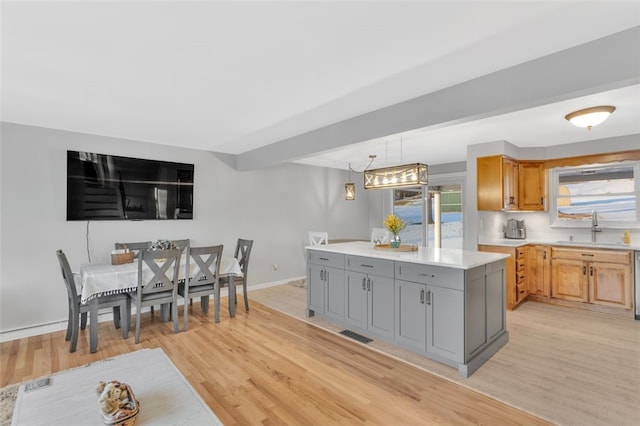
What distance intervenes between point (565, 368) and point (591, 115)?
2.49m

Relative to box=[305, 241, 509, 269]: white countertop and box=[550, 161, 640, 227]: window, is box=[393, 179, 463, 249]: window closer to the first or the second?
box=[550, 161, 640, 227]: window

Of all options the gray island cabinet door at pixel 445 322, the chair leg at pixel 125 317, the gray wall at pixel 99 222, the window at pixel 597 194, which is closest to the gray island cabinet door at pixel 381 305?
the gray island cabinet door at pixel 445 322

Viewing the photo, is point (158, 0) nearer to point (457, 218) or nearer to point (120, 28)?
point (120, 28)

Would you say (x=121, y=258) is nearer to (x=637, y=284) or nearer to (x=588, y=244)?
(x=588, y=244)

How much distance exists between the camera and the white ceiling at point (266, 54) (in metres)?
1.66

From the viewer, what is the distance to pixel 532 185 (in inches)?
202

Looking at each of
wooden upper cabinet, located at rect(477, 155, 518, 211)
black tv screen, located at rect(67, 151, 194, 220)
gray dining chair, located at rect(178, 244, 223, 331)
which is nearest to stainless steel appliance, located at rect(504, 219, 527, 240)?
wooden upper cabinet, located at rect(477, 155, 518, 211)

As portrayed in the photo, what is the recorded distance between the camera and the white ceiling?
5.44 ft

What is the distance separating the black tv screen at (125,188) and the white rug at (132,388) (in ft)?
8.66

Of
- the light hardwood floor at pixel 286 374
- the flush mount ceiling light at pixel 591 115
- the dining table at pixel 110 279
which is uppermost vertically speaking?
the flush mount ceiling light at pixel 591 115

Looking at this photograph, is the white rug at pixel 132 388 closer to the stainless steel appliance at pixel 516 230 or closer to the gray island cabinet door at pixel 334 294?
the gray island cabinet door at pixel 334 294

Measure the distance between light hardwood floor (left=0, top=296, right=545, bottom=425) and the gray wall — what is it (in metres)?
0.62

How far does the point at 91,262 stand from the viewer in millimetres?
4066

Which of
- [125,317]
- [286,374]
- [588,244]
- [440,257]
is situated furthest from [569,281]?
[125,317]
